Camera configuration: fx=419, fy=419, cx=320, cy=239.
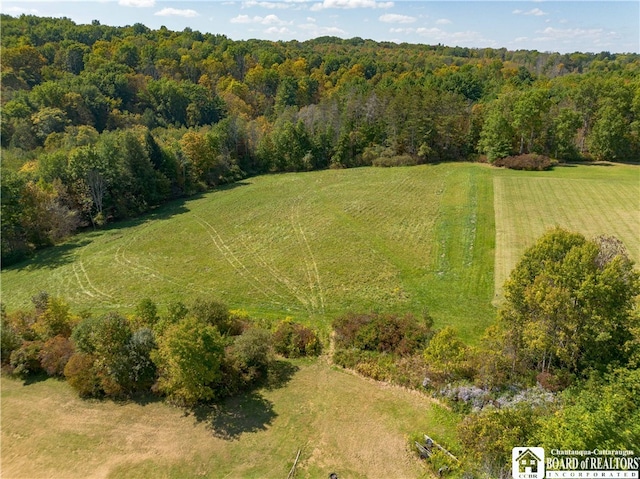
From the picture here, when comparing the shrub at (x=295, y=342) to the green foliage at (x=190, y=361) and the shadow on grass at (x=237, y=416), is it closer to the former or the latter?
the shadow on grass at (x=237, y=416)

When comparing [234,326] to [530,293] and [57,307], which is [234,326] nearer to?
[57,307]

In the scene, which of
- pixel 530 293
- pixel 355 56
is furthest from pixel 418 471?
pixel 355 56

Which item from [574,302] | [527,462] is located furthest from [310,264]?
[527,462]

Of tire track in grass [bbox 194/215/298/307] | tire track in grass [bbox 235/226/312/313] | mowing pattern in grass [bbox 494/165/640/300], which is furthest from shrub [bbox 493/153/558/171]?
tire track in grass [bbox 194/215/298/307]

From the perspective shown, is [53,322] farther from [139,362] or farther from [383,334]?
[383,334]

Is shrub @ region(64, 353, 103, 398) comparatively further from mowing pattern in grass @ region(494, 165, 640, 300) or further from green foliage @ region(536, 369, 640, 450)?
mowing pattern in grass @ region(494, 165, 640, 300)
